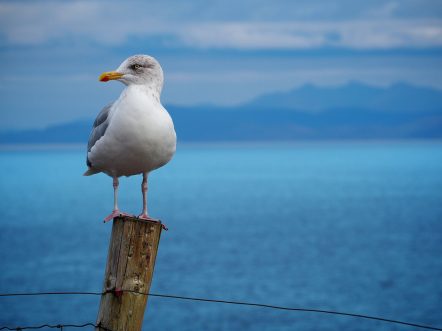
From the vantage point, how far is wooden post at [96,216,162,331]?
19.6 feet

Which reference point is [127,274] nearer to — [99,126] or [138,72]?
[99,126]

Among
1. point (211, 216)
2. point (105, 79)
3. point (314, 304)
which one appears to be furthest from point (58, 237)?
point (105, 79)

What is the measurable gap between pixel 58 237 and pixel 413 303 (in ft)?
176

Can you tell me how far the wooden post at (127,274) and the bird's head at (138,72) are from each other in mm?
1929

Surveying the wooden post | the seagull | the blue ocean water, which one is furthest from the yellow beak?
the blue ocean water

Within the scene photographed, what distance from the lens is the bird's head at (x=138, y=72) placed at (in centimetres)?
763

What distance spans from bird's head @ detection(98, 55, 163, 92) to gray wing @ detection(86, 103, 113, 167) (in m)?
0.30

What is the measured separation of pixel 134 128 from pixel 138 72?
73 cm

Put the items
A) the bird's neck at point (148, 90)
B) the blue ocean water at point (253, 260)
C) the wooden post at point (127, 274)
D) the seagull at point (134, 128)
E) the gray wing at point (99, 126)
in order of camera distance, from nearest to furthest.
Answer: the wooden post at point (127, 274) → the seagull at point (134, 128) → the bird's neck at point (148, 90) → the gray wing at point (99, 126) → the blue ocean water at point (253, 260)

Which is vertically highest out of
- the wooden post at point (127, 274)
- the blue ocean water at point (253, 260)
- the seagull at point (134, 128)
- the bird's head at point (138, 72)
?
the blue ocean water at point (253, 260)

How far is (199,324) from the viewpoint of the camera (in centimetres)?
5653

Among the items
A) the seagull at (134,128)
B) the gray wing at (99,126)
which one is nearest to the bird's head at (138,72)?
the seagull at (134,128)

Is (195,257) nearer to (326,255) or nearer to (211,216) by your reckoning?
(326,255)

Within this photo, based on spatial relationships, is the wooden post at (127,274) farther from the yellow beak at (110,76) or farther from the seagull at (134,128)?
the yellow beak at (110,76)
